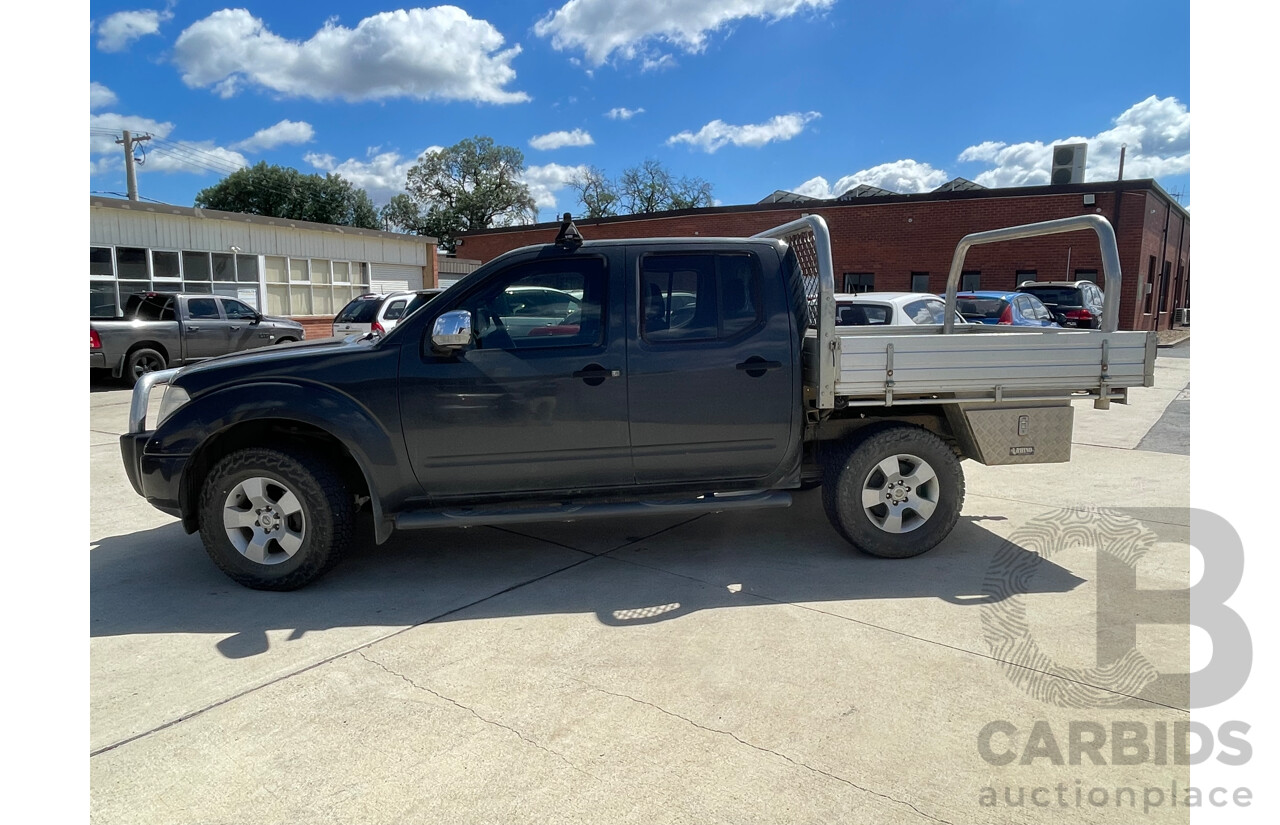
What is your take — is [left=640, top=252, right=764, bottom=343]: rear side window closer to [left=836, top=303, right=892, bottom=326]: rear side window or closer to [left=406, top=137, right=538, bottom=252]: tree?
[left=836, top=303, right=892, bottom=326]: rear side window

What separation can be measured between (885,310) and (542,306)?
7050 mm

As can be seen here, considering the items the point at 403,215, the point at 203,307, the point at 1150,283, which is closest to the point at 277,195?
the point at 403,215

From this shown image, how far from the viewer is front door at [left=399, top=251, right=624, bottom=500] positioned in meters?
4.63

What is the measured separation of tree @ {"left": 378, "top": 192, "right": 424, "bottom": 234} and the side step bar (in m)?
72.7

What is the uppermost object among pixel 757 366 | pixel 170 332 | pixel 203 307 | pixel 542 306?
pixel 203 307

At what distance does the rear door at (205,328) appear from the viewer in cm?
1611

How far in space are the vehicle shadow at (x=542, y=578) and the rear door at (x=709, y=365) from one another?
656 mm

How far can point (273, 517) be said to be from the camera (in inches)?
184

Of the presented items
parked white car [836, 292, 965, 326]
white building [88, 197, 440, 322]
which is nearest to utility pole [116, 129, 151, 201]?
white building [88, 197, 440, 322]

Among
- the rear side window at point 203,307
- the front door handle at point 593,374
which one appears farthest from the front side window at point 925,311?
the rear side window at point 203,307

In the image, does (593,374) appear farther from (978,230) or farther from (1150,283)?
(1150,283)

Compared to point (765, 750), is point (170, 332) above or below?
above

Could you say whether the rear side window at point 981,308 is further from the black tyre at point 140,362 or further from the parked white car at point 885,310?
the black tyre at point 140,362

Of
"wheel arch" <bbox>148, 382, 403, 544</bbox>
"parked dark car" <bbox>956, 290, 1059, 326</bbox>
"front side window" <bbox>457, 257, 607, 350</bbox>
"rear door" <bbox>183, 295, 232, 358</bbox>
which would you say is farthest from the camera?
"rear door" <bbox>183, 295, 232, 358</bbox>
